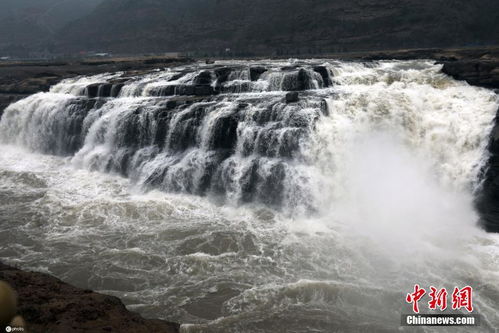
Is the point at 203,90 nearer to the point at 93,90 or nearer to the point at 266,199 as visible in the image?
the point at 93,90

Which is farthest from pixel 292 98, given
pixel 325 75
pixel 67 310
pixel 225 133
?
pixel 67 310

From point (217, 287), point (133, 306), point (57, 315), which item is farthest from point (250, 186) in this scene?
point (57, 315)

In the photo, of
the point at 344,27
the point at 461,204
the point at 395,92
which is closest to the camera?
the point at 461,204

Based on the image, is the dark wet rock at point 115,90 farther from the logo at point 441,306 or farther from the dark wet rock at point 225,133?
the logo at point 441,306

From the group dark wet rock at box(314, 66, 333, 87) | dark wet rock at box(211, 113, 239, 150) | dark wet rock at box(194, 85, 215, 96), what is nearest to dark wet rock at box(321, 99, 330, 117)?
dark wet rock at box(211, 113, 239, 150)

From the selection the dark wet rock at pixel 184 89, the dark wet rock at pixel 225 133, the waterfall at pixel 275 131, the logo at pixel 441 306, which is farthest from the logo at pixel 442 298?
the dark wet rock at pixel 184 89

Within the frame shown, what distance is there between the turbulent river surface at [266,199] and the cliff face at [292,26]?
134 ft

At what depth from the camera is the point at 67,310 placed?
7.26 meters

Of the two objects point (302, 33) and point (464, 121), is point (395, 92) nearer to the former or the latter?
point (464, 121)

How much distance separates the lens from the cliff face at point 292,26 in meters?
56.2

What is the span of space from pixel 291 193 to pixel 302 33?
57.8 metres

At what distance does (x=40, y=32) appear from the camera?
4845 inches

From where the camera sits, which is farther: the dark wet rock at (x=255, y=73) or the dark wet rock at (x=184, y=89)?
the dark wet rock at (x=255, y=73)

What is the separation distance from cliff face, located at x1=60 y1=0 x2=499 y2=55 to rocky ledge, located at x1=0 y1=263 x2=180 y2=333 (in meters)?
56.0
